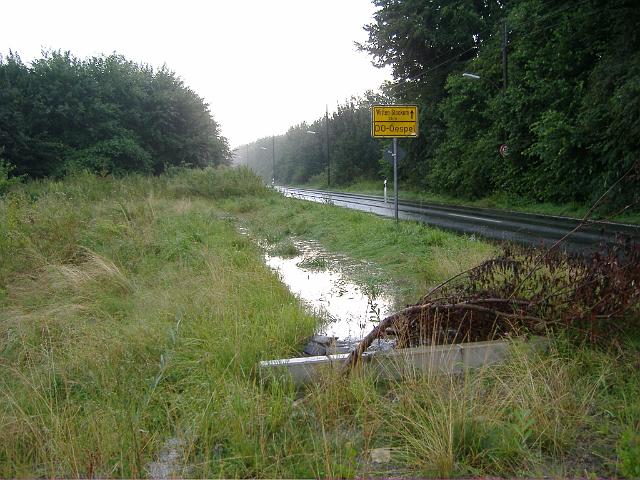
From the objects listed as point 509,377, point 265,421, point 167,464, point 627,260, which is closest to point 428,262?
point 627,260

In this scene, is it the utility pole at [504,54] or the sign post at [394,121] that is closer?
the sign post at [394,121]

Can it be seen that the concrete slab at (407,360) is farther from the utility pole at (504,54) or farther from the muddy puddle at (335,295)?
the utility pole at (504,54)

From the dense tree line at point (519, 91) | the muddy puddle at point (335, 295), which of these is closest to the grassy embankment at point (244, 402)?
the muddy puddle at point (335, 295)

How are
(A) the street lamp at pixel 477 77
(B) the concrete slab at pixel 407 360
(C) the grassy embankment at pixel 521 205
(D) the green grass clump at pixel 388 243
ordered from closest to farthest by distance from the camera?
1. (B) the concrete slab at pixel 407 360
2. (D) the green grass clump at pixel 388 243
3. (C) the grassy embankment at pixel 521 205
4. (A) the street lamp at pixel 477 77

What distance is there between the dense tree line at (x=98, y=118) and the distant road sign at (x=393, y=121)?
855 inches

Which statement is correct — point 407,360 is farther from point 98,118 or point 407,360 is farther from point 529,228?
point 98,118

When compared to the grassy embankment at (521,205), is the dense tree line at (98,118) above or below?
above

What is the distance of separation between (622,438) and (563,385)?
0.63 metres

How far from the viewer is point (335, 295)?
7.18m

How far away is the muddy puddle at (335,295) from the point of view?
5.30 meters

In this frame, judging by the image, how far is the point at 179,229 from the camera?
11.9 m

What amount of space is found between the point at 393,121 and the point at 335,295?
26.8 feet

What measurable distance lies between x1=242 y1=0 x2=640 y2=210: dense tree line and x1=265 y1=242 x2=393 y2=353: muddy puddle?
887 centimetres

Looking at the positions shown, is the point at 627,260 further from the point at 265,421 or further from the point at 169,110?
the point at 169,110
